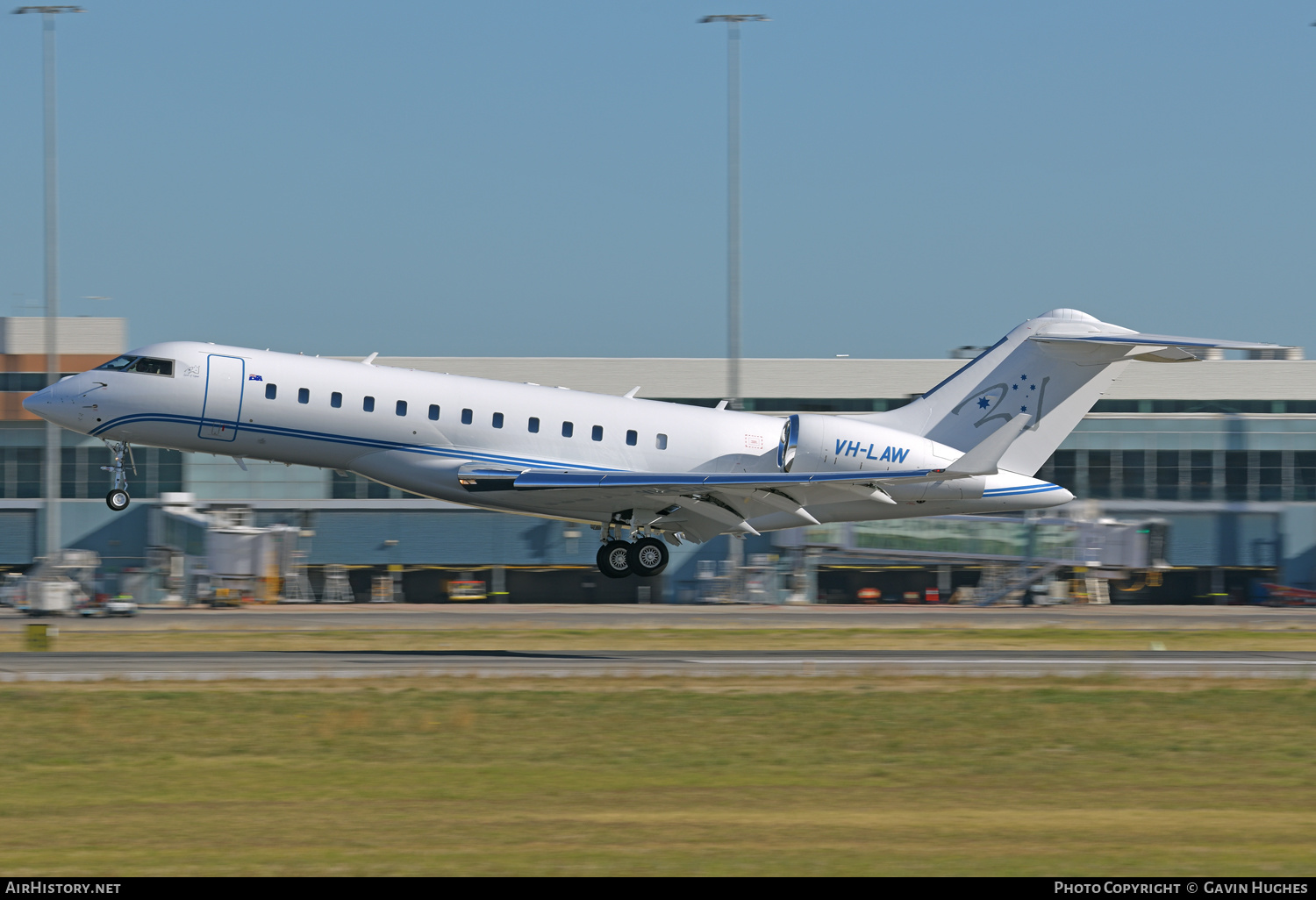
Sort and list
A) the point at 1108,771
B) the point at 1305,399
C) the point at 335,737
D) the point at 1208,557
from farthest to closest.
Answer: the point at 1305,399, the point at 1208,557, the point at 335,737, the point at 1108,771

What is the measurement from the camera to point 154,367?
28766 millimetres

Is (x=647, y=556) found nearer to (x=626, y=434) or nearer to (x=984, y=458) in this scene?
(x=626, y=434)

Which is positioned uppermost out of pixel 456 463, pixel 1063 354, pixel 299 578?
pixel 1063 354

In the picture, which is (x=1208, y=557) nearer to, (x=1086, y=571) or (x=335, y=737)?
(x=1086, y=571)

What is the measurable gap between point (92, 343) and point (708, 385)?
31.7 metres

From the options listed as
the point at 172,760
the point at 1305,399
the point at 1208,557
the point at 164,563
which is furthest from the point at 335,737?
the point at 1305,399

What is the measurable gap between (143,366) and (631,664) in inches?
447

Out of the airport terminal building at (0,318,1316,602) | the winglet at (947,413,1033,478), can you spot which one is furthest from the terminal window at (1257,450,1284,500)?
the winglet at (947,413,1033,478)

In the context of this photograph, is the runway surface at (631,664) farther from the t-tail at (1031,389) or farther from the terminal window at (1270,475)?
the terminal window at (1270,475)

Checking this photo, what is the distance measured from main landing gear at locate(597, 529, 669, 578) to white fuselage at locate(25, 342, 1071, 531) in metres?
0.85

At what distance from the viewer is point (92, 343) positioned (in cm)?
7481

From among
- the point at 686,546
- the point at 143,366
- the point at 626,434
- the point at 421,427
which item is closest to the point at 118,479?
the point at 143,366

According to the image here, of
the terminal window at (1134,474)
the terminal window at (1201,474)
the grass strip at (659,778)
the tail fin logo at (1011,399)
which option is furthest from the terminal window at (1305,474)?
the grass strip at (659,778)

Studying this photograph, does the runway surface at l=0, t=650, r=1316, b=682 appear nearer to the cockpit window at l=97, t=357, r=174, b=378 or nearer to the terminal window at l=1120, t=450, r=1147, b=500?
the cockpit window at l=97, t=357, r=174, b=378
